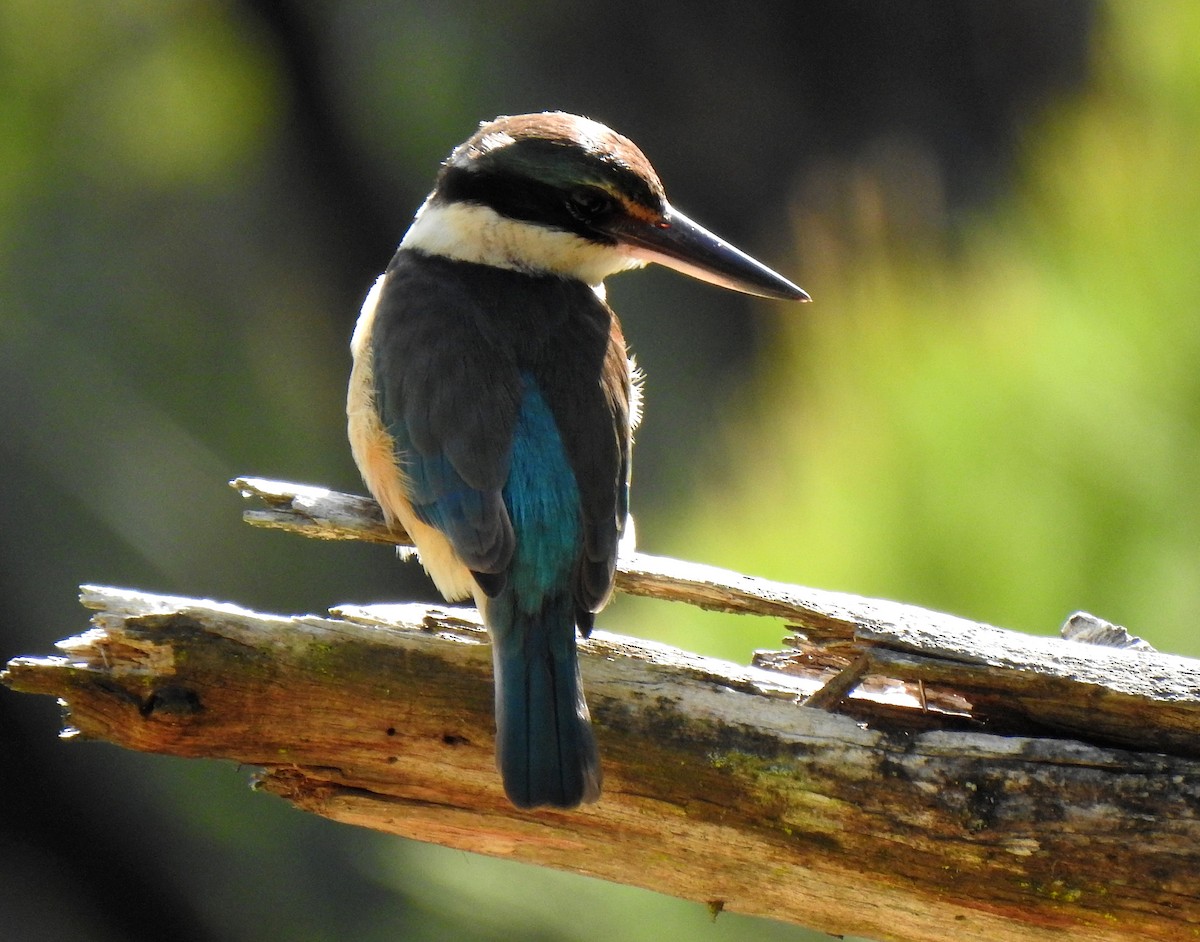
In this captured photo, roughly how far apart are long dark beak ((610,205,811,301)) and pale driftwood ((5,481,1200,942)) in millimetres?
953

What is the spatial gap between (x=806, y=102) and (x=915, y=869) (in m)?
5.73

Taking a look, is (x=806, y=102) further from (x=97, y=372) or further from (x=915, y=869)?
(x=915, y=869)

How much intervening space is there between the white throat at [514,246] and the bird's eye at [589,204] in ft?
0.19

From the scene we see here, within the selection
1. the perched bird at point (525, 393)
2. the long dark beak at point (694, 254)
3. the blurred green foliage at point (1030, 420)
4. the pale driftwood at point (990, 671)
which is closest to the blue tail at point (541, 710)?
the perched bird at point (525, 393)

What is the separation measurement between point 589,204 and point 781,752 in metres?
1.38

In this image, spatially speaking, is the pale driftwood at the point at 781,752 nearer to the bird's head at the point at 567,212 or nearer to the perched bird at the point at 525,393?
the perched bird at the point at 525,393

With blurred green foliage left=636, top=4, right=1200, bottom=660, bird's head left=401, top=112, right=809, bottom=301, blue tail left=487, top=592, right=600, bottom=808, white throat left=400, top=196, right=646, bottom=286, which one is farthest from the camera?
white throat left=400, top=196, right=646, bottom=286

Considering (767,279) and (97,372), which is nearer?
(767,279)

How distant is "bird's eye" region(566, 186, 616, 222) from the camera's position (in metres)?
3.43

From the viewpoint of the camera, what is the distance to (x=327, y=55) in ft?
24.2

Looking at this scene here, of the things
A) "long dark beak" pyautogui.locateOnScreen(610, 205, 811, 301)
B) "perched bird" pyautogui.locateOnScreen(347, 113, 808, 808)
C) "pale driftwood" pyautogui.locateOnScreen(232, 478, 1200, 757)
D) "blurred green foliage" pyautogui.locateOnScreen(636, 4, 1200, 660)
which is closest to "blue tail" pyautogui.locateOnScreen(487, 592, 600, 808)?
"perched bird" pyautogui.locateOnScreen(347, 113, 808, 808)

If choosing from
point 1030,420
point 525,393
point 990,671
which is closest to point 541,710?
point 990,671

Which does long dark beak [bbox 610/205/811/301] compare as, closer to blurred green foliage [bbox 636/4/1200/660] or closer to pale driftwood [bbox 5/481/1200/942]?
blurred green foliage [bbox 636/4/1200/660]

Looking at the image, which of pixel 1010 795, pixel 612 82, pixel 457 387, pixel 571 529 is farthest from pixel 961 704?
pixel 612 82
